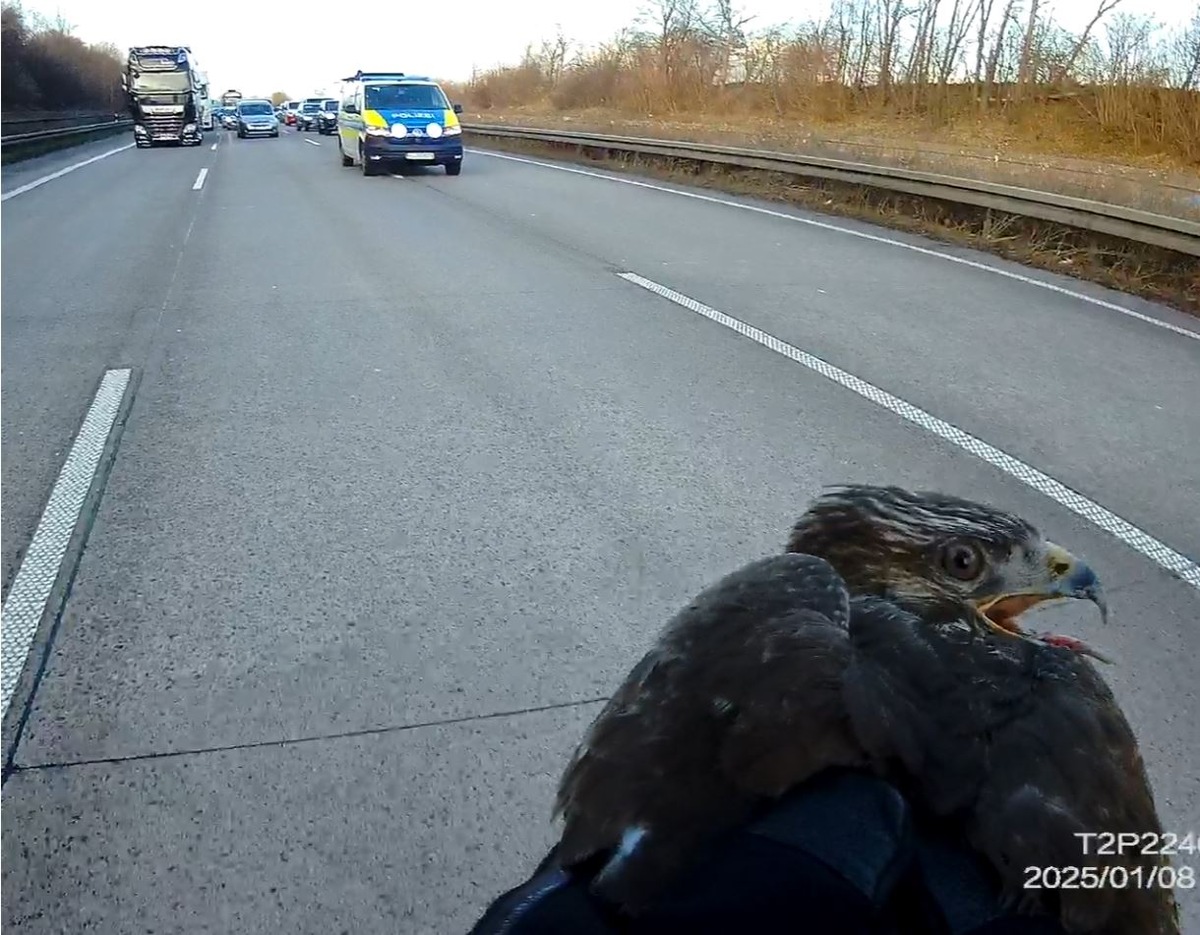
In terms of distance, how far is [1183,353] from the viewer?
7.29 metres

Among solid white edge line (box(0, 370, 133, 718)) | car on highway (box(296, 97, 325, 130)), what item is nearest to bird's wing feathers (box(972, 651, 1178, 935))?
solid white edge line (box(0, 370, 133, 718))

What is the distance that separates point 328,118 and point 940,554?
205 ft

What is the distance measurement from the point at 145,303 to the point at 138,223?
637 cm

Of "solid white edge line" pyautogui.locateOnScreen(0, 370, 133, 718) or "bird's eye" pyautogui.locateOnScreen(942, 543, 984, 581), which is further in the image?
"solid white edge line" pyautogui.locateOnScreen(0, 370, 133, 718)

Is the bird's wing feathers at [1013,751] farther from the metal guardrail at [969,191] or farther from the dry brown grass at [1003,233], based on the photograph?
the metal guardrail at [969,191]

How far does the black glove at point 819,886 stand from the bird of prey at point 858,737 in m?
0.02

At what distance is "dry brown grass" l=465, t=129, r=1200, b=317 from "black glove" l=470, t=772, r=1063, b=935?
9008 millimetres

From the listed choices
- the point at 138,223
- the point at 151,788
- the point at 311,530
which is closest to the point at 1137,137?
the point at 138,223

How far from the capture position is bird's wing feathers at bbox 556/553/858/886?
1124 millimetres

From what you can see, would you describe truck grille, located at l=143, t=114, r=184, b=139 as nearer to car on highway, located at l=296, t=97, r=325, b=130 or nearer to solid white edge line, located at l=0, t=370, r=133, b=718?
car on highway, located at l=296, t=97, r=325, b=130

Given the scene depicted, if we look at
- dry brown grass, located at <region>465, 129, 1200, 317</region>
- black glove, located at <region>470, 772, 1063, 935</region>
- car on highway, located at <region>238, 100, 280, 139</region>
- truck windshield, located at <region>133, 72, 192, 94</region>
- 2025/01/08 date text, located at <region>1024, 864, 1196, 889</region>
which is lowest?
car on highway, located at <region>238, 100, 280, 139</region>

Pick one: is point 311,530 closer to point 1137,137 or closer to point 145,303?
point 145,303

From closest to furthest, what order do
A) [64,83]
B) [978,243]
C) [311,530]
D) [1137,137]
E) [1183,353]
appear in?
[311,530], [1183,353], [978,243], [1137,137], [64,83]

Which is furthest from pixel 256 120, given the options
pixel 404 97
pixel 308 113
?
pixel 404 97
